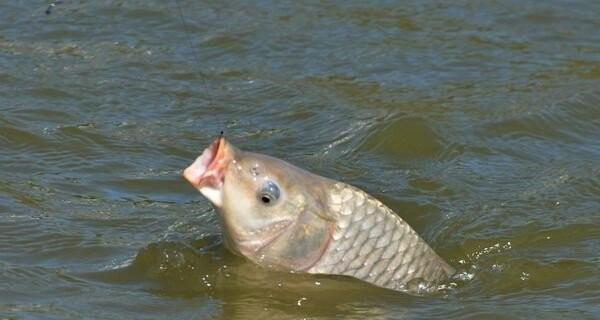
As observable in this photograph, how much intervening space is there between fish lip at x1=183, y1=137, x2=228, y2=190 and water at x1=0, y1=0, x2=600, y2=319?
1.83 ft

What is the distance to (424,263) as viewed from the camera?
6121mm

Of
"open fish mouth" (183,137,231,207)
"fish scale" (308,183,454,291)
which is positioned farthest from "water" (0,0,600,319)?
"open fish mouth" (183,137,231,207)

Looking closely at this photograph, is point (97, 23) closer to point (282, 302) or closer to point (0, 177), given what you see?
point (0, 177)

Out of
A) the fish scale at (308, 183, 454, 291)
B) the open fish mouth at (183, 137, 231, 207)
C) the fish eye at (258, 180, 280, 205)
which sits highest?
the open fish mouth at (183, 137, 231, 207)

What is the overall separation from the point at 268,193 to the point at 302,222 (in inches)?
7.4

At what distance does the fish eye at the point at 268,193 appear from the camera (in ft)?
19.0

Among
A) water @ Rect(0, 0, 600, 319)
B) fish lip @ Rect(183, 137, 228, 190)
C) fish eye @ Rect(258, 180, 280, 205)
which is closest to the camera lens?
fish lip @ Rect(183, 137, 228, 190)

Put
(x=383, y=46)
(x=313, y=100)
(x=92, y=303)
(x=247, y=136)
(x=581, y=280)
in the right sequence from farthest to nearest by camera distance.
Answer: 1. (x=383, y=46)
2. (x=313, y=100)
3. (x=247, y=136)
4. (x=581, y=280)
5. (x=92, y=303)

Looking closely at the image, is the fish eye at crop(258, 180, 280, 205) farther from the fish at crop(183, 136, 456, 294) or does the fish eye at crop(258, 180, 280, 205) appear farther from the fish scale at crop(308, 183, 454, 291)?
the fish scale at crop(308, 183, 454, 291)

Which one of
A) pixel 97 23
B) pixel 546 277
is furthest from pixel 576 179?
pixel 97 23

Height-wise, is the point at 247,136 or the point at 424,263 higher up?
the point at 424,263

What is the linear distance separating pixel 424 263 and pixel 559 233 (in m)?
1.17

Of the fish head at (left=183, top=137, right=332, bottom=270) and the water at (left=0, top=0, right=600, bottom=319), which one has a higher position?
the fish head at (left=183, top=137, right=332, bottom=270)

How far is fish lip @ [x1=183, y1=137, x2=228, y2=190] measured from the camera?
5635 millimetres
